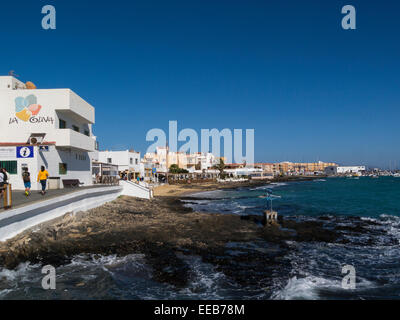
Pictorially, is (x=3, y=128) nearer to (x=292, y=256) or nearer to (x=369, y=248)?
(x=292, y=256)

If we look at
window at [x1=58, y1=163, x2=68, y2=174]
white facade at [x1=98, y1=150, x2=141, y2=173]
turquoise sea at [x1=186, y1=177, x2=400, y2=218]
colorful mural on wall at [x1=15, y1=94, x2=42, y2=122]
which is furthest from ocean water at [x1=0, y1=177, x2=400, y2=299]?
white facade at [x1=98, y1=150, x2=141, y2=173]

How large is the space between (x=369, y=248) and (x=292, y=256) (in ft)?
15.7

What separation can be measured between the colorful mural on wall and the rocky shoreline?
35.9 feet

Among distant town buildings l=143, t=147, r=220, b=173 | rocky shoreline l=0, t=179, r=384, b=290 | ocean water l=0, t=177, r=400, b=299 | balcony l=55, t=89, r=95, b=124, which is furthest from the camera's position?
distant town buildings l=143, t=147, r=220, b=173

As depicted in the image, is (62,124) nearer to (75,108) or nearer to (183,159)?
(75,108)

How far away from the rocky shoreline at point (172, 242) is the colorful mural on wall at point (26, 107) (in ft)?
35.9

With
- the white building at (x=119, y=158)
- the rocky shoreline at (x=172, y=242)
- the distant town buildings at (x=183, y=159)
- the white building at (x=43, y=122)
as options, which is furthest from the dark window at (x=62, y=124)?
the distant town buildings at (x=183, y=159)

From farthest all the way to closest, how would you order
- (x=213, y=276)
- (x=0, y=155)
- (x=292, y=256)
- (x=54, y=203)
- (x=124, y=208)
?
(x=124, y=208) → (x=0, y=155) → (x=54, y=203) → (x=292, y=256) → (x=213, y=276)

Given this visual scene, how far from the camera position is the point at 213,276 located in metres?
9.52

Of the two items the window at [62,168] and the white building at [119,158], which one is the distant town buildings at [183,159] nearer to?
the white building at [119,158]

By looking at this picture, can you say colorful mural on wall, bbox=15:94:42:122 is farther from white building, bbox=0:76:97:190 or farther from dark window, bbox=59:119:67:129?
dark window, bbox=59:119:67:129

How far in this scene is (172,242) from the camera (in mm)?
13375

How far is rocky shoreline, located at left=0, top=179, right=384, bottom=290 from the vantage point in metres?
10.1

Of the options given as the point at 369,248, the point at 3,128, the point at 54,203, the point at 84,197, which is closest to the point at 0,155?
the point at 3,128
